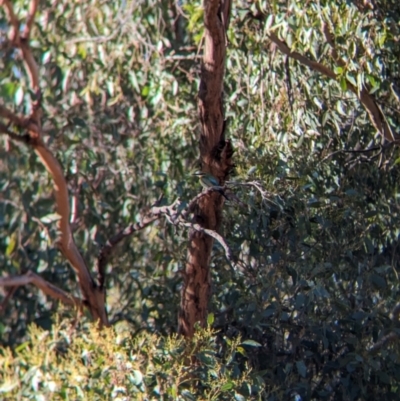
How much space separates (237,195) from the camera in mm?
4227

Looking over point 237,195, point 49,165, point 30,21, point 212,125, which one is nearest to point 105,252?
point 49,165

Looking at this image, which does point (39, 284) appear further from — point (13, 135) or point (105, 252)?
point (13, 135)

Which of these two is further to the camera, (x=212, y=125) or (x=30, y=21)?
(x=212, y=125)

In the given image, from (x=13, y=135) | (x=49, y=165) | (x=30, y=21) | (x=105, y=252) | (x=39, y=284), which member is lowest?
(x=39, y=284)

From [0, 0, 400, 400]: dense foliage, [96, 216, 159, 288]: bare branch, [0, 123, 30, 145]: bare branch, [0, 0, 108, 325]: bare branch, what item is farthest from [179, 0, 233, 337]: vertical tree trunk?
[0, 123, 30, 145]: bare branch

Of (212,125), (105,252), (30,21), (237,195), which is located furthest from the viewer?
(105,252)

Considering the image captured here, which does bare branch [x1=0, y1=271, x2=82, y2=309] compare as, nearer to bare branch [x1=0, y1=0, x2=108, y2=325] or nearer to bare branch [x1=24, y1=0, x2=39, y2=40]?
bare branch [x1=0, y1=0, x2=108, y2=325]

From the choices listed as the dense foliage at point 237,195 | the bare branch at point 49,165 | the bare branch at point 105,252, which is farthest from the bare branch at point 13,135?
the bare branch at point 105,252

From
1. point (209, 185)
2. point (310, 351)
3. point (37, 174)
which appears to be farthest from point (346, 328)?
point (37, 174)

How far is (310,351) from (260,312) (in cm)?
48

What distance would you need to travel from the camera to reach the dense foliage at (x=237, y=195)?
3992 millimetres

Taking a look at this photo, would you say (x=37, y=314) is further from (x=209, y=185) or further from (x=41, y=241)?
(x=209, y=185)

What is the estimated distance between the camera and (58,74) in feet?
19.0

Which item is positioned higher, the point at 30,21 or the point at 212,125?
the point at 30,21
